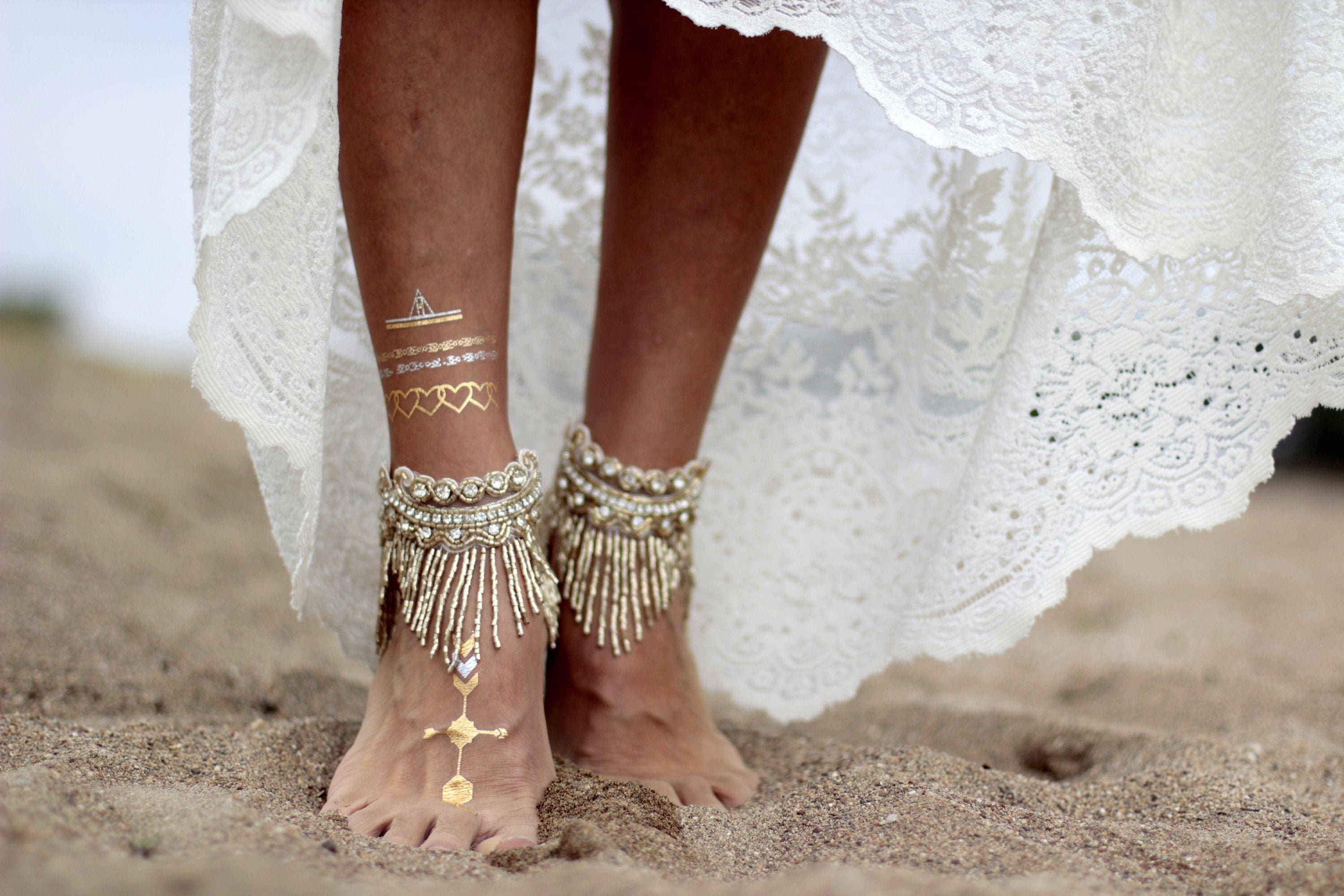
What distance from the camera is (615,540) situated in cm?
102

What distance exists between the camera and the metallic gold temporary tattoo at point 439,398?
0.86 m

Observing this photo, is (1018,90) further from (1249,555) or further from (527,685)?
(1249,555)

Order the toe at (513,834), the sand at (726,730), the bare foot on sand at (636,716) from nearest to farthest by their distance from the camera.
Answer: the sand at (726,730)
the toe at (513,834)
the bare foot on sand at (636,716)

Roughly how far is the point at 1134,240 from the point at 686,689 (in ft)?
2.02

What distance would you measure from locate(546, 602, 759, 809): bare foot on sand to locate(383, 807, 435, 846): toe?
0.21m

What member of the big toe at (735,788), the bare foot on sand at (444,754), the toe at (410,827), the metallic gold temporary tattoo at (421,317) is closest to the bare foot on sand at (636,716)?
the big toe at (735,788)

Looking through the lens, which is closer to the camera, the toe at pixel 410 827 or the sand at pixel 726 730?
the sand at pixel 726 730

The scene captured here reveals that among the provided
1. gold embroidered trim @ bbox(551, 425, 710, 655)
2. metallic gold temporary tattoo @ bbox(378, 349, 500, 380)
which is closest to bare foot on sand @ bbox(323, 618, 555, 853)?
gold embroidered trim @ bbox(551, 425, 710, 655)

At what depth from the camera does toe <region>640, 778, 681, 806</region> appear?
856 mm

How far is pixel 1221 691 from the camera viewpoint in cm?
144

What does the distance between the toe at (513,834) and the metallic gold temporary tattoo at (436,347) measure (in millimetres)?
386

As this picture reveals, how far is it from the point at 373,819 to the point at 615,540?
1.17 feet

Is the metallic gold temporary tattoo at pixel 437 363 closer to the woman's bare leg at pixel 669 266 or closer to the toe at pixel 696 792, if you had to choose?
the woman's bare leg at pixel 669 266

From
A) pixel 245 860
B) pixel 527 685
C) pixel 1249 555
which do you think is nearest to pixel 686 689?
pixel 527 685
